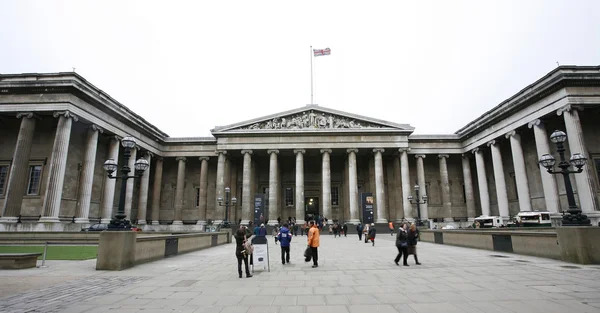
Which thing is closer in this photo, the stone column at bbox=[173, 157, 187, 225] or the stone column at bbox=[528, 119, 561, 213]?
the stone column at bbox=[528, 119, 561, 213]

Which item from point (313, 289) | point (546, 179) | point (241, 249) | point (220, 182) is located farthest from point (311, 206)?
point (313, 289)

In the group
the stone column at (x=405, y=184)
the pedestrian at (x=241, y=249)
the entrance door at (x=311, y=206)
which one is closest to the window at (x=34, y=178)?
the pedestrian at (x=241, y=249)

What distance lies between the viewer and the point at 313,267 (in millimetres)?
11219

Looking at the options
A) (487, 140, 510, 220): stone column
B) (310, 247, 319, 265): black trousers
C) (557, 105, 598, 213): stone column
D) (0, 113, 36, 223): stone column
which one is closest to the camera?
(310, 247, 319, 265): black trousers

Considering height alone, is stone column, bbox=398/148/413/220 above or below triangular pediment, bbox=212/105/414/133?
below

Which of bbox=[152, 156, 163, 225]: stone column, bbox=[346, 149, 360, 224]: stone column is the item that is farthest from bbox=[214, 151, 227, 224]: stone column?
bbox=[346, 149, 360, 224]: stone column

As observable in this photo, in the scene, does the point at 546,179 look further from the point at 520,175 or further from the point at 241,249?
the point at 241,249

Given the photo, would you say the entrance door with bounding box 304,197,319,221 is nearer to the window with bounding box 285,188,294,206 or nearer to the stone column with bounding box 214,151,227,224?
the window with bounding box 285,188,294,206

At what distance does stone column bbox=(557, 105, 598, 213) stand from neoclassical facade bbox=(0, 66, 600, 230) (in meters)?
0.08

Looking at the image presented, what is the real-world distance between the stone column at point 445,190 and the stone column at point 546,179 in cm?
1282

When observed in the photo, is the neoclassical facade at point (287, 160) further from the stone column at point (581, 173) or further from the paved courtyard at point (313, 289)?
the paved courtyard at point (313, 289)

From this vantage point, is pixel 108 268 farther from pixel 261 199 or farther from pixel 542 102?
pixel 542 102

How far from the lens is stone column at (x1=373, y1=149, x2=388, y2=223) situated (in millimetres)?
35200

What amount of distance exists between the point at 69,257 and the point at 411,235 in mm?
14603
